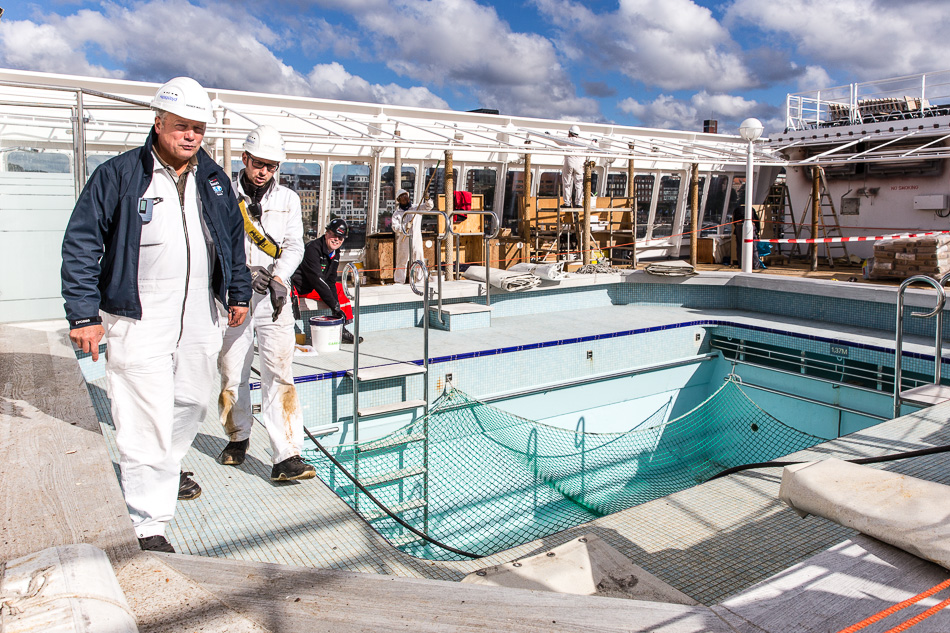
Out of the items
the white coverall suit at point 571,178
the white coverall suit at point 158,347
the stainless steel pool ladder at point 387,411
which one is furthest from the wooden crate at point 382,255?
the white coverall suit at point 158,347

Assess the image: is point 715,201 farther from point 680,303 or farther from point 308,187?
point 308,187

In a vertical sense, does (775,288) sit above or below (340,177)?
below

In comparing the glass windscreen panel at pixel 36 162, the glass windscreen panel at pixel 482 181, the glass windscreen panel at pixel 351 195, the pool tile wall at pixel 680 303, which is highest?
the glass windscreen panel at pixel 482 181

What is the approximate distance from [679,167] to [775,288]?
8180mm

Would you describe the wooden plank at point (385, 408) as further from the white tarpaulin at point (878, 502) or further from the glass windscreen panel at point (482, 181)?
the glass windscreen panel at point (482, 181)

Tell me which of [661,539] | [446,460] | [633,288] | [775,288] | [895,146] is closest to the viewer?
[661,539]

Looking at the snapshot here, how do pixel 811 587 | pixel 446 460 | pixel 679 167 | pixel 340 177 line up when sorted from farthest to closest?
1. pixel 679 167
2. pixel 340 177
3. pixel 446 460
4. pixel 811 587

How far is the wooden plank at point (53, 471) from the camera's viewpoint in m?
1.88

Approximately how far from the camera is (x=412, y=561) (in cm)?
285

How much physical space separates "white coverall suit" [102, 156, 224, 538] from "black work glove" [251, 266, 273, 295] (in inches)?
25.9

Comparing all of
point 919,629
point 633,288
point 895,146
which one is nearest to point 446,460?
point 919,629

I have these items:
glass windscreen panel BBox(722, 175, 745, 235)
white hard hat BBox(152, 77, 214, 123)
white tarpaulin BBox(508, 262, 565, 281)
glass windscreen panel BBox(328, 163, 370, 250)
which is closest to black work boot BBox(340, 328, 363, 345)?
white tarpaulin BBox(508, 262, 565, 281)

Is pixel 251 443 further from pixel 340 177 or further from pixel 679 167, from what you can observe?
pixel 679 167

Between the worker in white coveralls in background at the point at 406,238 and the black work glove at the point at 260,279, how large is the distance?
5.79 meters
